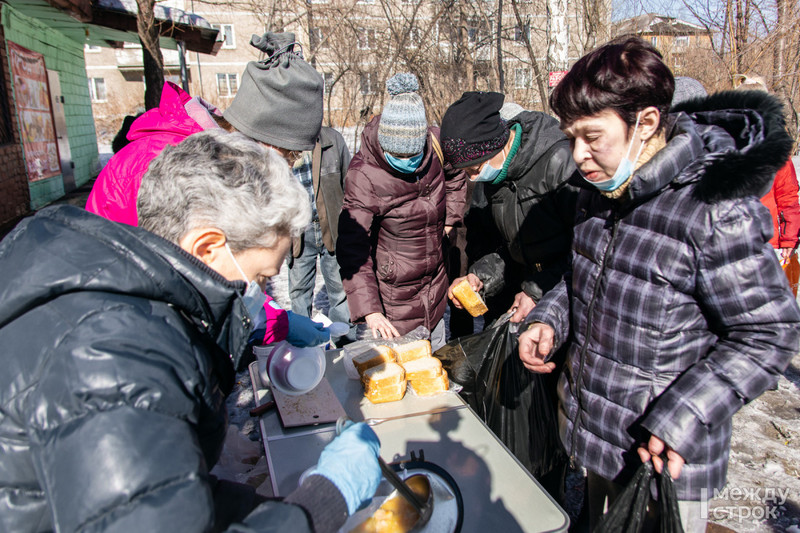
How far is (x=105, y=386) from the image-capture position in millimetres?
807

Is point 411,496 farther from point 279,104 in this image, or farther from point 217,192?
point 279,104

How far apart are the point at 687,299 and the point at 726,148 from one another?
41 cm

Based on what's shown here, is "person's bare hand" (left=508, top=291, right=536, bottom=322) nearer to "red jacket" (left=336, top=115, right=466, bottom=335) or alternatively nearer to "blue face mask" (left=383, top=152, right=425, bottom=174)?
"red jacket" (left=336, top=115, right=466, bottom=335)

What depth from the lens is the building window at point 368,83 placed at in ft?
32.5

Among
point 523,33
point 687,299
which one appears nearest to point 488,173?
point 687,299

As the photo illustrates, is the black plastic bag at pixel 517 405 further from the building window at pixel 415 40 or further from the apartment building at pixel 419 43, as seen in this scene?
the building window at pixel 415 40

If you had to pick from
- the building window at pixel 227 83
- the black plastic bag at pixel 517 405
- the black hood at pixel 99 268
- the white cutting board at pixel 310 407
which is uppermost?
the building window at pixel 227 83

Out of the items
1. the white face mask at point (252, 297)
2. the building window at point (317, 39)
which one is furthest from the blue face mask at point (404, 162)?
the building window at point (317, 39)

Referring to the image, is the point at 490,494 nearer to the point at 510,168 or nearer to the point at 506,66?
the point at 510,168

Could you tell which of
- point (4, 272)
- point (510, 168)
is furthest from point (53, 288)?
point (510, 168)

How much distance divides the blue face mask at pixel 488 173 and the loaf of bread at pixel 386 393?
113 cm

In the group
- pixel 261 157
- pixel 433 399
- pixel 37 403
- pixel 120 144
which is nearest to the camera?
pixel 37 403

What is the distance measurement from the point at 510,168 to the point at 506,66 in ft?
37.3

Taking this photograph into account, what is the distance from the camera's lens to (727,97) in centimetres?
157
